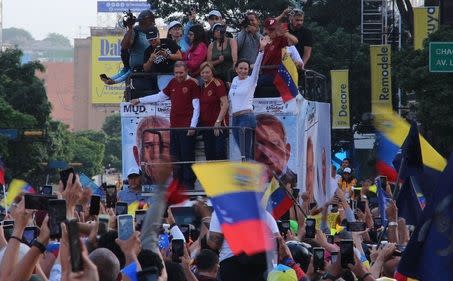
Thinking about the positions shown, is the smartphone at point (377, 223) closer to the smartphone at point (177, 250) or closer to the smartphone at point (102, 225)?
the smartphone at point (177, 250)

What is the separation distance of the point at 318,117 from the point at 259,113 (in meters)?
2.67

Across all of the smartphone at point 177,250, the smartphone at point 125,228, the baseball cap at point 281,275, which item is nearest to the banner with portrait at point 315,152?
the smartphone at point 177,250

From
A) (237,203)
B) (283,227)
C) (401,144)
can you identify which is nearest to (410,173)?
(401,144)

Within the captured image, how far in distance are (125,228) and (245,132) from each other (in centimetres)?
863

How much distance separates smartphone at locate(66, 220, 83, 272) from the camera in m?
5.79

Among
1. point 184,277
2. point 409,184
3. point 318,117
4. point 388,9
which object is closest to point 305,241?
point 409,184

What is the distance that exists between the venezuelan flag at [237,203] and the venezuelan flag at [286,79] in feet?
29.6

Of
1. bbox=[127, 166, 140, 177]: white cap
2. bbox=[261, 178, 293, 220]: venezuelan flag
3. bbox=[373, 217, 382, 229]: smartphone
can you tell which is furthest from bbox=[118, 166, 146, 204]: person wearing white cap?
bbox=[373, 217, 382, 229]: smartphone

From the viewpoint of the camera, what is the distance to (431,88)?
110 ft

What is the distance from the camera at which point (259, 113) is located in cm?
1714

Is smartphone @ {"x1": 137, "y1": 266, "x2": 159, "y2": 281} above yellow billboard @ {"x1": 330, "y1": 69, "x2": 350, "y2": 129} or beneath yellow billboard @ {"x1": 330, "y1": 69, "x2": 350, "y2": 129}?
beneath

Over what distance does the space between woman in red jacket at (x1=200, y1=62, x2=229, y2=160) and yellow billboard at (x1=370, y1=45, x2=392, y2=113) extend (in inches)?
788

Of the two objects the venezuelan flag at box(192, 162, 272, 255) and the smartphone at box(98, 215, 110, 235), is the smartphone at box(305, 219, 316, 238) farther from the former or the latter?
the venezuelan flag at box(192, 162, 272, 255)

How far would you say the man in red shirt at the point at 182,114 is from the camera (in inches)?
639
